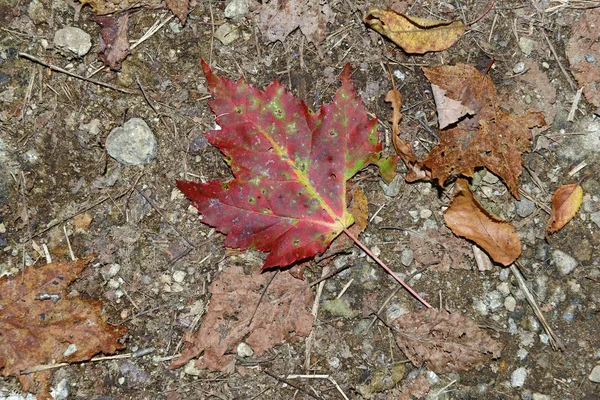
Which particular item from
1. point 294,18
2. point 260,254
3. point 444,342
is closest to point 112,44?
point 294,18

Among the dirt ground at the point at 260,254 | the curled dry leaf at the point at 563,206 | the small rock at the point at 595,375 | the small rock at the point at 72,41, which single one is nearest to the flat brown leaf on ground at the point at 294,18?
the dirt ground at the point at 260,254

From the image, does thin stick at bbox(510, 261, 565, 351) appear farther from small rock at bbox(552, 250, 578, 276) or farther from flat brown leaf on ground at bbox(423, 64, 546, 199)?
flat brown leaf on ground at bbox(423, 64, 546, 199)

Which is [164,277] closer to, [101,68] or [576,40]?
[101,68]

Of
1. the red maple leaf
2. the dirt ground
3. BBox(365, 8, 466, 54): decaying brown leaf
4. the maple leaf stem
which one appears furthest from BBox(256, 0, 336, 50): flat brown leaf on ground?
the maple leaf stem

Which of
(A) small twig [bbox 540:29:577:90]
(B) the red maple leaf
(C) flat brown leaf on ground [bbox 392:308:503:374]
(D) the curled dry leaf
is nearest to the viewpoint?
(B) the red maple leaf

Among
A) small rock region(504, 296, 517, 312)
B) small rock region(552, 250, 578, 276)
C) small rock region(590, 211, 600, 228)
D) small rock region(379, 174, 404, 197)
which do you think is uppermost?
small rock region(379, 174, 404, 197)

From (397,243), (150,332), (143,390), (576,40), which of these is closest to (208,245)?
(150,332)
